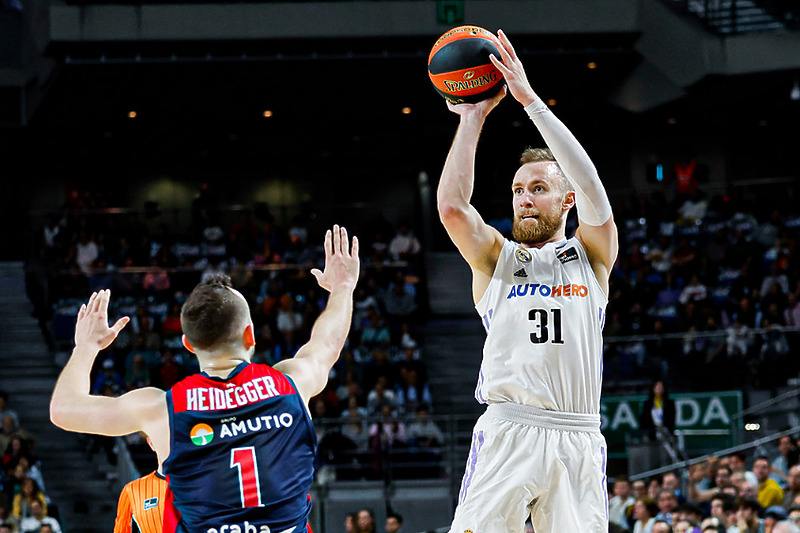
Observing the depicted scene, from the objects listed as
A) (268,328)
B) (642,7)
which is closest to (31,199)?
(268,328)

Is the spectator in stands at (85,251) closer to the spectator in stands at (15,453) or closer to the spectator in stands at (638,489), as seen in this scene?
the spectator in stands at (15,453)

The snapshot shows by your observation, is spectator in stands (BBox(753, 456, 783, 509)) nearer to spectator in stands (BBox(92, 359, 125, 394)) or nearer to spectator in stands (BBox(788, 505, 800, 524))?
spectator in stands (BBox(788, 505, 800, 524))

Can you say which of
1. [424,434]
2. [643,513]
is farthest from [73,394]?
[424,434]

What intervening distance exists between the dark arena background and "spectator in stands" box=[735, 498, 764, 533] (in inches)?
29.3

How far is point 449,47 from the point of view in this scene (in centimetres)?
538

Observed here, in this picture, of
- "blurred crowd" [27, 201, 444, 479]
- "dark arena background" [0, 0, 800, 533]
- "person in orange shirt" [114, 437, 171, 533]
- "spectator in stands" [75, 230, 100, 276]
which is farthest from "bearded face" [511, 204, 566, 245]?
"spectator in stands" [75, 230, 100, 276]

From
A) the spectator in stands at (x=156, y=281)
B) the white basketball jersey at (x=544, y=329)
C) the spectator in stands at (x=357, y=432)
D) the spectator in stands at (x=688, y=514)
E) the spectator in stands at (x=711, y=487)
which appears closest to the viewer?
the white basketball jersey at (x=544, y=329)

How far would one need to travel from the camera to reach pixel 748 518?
10812 millimetres

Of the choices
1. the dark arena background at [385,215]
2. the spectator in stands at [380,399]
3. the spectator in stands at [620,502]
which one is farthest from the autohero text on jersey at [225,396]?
the spectator in stands at [380,399]

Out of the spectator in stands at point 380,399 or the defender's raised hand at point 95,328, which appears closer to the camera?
the defender's raised hand at point 95,328

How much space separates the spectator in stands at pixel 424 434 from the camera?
16.3 m

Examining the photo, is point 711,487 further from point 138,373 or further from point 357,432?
point 138,373

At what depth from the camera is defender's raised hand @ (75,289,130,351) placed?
4.20m

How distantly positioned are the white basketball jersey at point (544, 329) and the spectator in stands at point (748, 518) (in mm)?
6493
